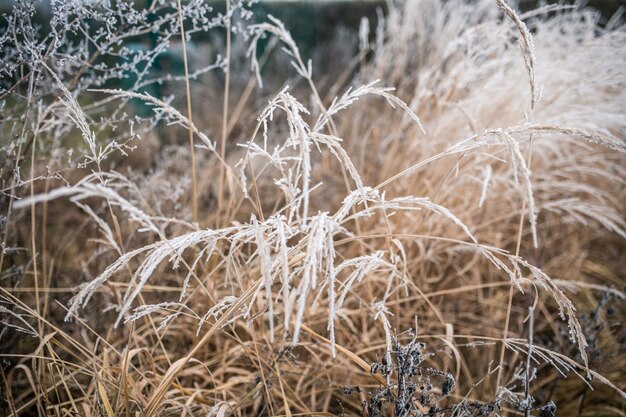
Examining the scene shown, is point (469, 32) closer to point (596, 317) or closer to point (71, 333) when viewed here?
point (596, 317)

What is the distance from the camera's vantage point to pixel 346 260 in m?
1.00

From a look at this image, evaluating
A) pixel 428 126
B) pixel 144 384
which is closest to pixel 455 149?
pixel 144 384

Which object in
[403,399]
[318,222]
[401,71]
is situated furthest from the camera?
[401,71]

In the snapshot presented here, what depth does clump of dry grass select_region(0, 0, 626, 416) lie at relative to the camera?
36.3 inches

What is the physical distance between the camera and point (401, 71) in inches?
90.8

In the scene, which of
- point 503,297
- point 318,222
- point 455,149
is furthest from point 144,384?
point 503,297

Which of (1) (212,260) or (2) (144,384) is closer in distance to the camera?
(2) (144,384)

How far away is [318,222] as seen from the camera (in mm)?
675

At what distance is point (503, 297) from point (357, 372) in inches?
32.7

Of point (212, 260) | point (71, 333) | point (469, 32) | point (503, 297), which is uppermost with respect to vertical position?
point (469, 32)

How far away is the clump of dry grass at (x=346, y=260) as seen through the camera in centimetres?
92

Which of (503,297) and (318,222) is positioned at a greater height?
(318,222)

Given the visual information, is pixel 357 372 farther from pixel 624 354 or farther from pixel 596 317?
pixel 624 354

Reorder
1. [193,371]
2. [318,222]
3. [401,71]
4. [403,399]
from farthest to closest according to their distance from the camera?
[401,71] < [193,371] < [403,399] < [318,222]
